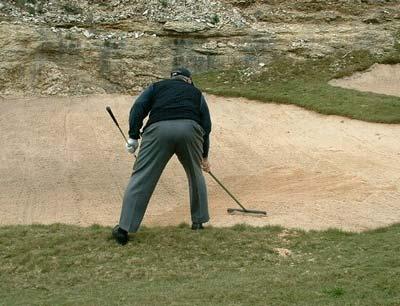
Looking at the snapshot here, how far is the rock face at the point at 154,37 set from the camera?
59.8 ft

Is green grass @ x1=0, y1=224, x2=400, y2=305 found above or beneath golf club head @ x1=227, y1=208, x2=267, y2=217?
above

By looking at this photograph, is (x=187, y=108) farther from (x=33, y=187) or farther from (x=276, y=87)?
(x=276, y=87)

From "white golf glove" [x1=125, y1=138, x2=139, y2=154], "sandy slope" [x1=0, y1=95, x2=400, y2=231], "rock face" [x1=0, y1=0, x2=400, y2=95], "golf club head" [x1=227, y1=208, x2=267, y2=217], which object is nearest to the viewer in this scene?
"white golf glove" [x1=125, y1=138, x2=139, y2=154]

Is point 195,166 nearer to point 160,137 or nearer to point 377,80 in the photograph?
point 160,137

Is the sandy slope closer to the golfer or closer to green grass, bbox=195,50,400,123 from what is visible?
green grass, bbox=195,50,400,123

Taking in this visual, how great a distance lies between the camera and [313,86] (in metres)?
18.0

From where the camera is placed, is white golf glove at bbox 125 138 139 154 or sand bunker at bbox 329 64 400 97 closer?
white golf glove at bbox 125 138 139 154

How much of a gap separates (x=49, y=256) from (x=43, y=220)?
2.34m

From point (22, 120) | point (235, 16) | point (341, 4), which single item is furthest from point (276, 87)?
point (22, 120)

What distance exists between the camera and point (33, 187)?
1102 cm

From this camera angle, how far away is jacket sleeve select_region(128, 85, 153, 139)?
7.37 m

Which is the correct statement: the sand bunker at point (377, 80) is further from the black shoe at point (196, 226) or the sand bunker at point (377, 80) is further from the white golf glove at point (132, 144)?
the white golf glove at point (132, 144)

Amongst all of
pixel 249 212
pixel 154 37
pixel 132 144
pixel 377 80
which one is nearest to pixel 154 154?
pixel 132 144

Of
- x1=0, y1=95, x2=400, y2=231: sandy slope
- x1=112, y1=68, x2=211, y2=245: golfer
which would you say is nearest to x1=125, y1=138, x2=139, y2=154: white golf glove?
x1=112, y1=68, x2=211, y2=245: golfer
